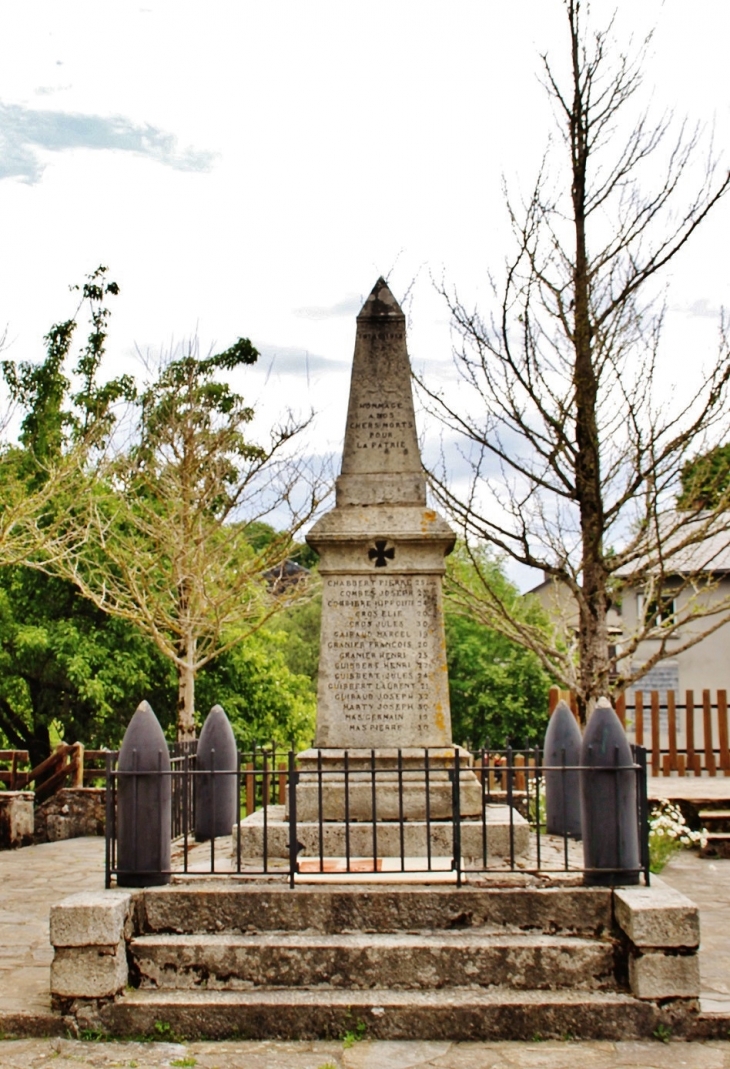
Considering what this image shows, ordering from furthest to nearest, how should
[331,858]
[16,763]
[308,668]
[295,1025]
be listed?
[308,668] < [16,763] < [331,858] < [295,1025]

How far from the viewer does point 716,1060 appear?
486 centimetres

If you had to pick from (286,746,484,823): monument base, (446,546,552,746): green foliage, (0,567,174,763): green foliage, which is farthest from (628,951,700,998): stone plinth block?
(446,546,552,746): green foliage

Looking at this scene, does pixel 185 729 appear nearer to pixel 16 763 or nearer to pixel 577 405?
pixel 16 763

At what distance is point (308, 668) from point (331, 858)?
3013cm

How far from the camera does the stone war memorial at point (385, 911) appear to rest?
5.23 meters

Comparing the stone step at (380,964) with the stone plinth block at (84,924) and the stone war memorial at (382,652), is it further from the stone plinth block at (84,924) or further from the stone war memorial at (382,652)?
the stone war memorial at (382,652)

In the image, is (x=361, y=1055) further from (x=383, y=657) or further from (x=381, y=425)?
(x=381, y=425)

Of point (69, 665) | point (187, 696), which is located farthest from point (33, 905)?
point (69, 665)

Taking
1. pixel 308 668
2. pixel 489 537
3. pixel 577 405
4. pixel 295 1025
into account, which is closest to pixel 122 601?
A: pixel 489 537

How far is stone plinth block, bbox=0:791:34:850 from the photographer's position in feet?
41.6

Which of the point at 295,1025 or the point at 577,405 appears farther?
the point at 577,405

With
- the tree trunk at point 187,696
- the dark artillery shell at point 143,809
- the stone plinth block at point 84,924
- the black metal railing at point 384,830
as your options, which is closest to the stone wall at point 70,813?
the tree trunk at point 187,696

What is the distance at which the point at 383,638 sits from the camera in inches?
290

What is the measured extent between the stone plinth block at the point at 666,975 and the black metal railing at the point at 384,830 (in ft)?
1.95
